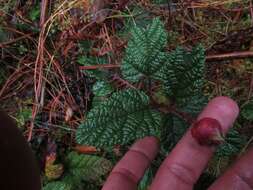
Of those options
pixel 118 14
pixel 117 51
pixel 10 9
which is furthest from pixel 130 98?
pixel 10 9

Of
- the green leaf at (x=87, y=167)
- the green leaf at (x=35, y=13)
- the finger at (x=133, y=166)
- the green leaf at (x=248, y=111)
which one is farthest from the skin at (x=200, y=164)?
the green leaf at (x=35, y=13)

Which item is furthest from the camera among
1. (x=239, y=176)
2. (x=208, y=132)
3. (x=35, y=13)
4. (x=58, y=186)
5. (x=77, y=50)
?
(x=35, y=13)

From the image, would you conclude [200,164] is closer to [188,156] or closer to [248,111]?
[188,156]

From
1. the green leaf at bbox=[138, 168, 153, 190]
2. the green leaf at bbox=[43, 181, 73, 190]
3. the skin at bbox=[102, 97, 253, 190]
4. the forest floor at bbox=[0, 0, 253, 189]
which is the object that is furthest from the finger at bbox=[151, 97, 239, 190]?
the green leaf at bbox=[43, 181, 73, 190]

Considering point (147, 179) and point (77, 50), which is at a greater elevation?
point (77, 50)

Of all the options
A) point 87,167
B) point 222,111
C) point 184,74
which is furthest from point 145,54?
point 87,167

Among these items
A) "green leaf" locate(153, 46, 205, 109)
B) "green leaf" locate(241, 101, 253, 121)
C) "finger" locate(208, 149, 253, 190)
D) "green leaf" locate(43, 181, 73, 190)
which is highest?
"green leaf" locate(153, 46, 205, 109)

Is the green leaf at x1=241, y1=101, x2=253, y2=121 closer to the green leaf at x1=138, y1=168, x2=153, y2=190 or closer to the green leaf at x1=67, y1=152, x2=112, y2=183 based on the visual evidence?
the green leaf at x1=138, y1=168, x2=153, y2=190
